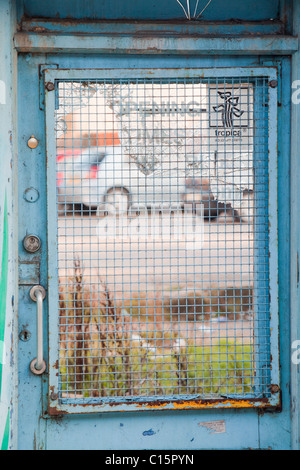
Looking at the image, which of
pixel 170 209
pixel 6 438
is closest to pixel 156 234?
pixel 170 209

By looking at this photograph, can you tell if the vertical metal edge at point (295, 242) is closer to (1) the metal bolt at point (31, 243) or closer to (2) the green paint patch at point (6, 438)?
(1) the metal bolt at point (31, 243)

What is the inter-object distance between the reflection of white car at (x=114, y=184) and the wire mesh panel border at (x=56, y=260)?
11 cm

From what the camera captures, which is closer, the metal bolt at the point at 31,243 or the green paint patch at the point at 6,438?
the green paint patch at the point at 6,438

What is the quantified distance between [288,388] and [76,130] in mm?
1649

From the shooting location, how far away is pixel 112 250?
2.22 metres

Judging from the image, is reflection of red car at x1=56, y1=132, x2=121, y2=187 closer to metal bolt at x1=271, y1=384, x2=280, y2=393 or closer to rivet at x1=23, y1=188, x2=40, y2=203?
rivet at x1=23, y1=188, x2=40, y2=203

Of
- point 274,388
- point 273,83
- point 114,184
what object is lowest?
point 274,388

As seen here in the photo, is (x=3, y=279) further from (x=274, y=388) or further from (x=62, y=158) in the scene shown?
(x=274, y=388)

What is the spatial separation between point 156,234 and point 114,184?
0.32 meters

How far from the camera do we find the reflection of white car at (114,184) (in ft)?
7.14

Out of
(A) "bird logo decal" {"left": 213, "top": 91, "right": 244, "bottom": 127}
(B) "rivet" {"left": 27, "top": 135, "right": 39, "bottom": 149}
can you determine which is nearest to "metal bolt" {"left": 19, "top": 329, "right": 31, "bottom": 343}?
(B) "rivet" {"left": 27, "top": 135, "right": 39, "bottom": 149}

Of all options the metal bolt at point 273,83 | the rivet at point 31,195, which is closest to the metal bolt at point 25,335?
the rivet at point 31,195

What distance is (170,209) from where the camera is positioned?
87.2 inches
